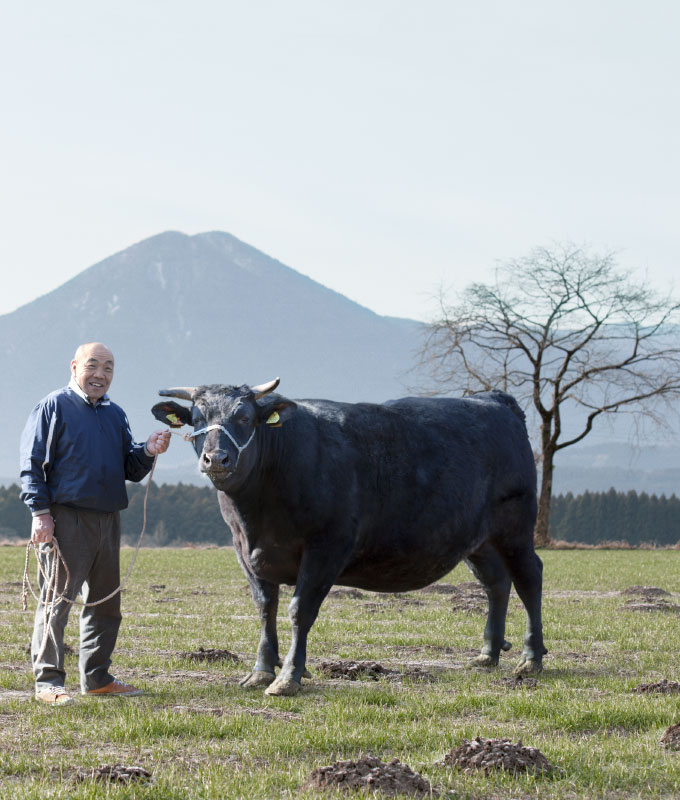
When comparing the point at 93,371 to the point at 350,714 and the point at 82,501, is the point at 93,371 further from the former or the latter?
the point at 350,714

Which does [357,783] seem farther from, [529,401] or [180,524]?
[180,524]

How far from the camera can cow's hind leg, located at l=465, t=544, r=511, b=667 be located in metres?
9.93

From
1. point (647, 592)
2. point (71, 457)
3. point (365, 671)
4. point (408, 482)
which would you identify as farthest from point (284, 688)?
point (647, 592)

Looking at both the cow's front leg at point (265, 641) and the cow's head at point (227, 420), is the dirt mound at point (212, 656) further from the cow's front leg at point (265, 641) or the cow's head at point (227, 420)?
the cow's head at point (227, 420)

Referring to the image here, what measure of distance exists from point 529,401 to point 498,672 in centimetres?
3828

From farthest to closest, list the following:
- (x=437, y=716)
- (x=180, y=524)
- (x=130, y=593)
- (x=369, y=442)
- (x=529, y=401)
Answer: (x=180, y=524) → (x=529, y=401) → (x=130, y=593) → (x=369, y=442) → (x=437, y=716)

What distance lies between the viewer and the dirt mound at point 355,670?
889 centimetres

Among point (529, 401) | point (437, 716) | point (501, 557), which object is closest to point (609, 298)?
point (529, 401)

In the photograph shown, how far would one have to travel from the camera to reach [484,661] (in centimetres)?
983

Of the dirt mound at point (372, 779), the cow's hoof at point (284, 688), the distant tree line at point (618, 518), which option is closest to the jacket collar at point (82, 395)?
the cow's hoof at point (284, 688)

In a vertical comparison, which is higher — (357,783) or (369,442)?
(369,442)

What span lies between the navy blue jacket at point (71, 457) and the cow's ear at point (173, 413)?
0.40m

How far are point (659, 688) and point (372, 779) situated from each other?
12.0ft

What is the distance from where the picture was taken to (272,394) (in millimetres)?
8766
